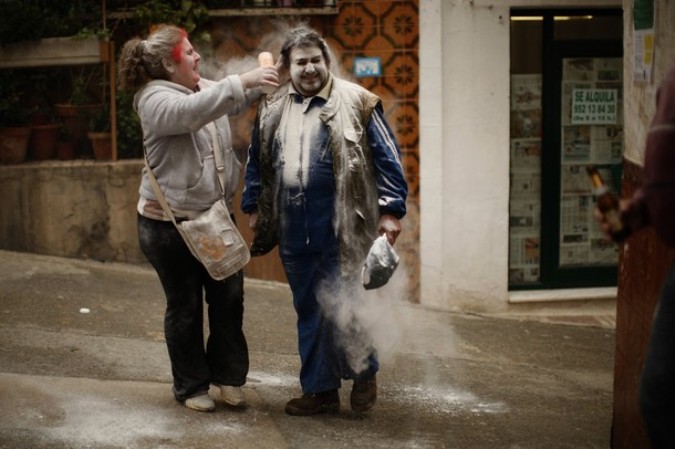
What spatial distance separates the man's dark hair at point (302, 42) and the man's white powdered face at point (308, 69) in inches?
0.8

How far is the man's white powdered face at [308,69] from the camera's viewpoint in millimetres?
5117

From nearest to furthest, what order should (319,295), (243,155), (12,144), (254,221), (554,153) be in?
(319,295), (254,221), (243,155), (12,144), (554,153)

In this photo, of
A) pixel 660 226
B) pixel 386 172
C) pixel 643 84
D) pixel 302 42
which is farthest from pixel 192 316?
pixel 660 226

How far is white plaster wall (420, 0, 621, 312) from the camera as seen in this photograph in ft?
27.1

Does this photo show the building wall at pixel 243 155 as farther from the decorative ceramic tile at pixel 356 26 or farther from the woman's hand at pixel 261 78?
the woman's hand at pixel 261 78

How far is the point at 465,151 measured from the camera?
8414 millimetres

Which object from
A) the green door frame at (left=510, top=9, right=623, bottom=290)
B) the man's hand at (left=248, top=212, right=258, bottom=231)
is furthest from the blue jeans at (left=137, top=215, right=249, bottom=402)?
the green door frame at (left=510, top=9, right=623, bottom=290)

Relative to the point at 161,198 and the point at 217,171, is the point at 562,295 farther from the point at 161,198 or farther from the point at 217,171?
the point at 161,198

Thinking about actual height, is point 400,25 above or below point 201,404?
above

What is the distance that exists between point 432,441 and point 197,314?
130 centimetres

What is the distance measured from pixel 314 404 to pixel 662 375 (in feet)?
7.74

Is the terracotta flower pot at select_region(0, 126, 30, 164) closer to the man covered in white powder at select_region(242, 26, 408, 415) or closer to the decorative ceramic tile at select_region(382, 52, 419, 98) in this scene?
the decorative ceramic tile at select_region(382, 52, 419, 98)

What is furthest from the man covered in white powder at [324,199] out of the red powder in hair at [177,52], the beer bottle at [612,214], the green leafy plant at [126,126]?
the green leafy plant at [126,126]

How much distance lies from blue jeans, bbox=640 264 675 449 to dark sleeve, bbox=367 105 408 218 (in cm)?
196
